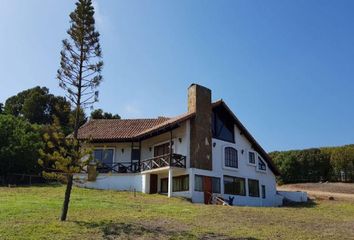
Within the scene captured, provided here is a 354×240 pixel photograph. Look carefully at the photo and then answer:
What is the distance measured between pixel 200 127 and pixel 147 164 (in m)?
5.11

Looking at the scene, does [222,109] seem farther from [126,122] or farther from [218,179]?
[126,122]

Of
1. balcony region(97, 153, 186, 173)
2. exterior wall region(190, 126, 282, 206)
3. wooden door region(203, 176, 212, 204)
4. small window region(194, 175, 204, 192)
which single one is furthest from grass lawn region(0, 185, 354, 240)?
exterior wall region(190, 126, 282, 206)

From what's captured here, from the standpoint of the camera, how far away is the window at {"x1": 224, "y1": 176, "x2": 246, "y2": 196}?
35.6 metres

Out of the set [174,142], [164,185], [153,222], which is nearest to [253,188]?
[164,185]

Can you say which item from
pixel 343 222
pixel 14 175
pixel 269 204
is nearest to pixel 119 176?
pixel 14 175

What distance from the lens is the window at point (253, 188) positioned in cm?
3744

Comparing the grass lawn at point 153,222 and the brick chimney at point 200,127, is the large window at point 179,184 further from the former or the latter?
the grass lawn at point 153,222

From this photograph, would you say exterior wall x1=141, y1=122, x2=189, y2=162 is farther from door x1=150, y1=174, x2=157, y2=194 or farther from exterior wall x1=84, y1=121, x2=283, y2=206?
door x1=150, y1=174, x2=157, y2=194

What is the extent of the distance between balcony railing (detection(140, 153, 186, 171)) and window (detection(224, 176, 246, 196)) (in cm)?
446

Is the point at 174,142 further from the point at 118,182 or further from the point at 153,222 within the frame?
the point at 153,222

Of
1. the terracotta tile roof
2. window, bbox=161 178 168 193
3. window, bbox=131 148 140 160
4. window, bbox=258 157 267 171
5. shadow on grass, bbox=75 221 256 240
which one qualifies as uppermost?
the terracotta tile roof

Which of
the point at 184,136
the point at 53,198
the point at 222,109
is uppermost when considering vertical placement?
the point at 222,109

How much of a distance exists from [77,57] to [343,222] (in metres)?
14.9

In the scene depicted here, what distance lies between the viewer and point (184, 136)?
113 ft
